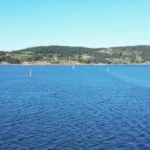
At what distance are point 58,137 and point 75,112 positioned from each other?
48.8 ft

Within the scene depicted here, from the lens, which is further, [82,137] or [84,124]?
[84,124]

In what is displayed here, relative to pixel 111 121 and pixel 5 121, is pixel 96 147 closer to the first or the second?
pixel 111 121

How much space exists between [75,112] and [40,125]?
33.5ft

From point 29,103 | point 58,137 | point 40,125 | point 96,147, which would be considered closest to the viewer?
point 96,147

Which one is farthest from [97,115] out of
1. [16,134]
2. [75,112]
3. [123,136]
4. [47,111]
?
[16,134]

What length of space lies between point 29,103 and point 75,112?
11.4 m

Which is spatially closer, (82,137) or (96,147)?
(96,147)

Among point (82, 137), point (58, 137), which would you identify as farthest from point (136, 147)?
point (58, 137)

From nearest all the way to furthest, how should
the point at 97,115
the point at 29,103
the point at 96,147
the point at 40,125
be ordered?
the point at 96,147
the point at 40,125
the point at 97,115
the point at 29,103

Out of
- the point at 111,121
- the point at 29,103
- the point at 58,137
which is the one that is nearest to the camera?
the point at 58,137

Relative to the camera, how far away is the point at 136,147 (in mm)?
32125

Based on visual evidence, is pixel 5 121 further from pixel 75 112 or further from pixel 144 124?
pixel 144 124

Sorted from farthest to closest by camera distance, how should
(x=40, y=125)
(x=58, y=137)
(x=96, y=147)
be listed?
(x=40, y=125) < (x=58, y=137) < (x=96, y=147)

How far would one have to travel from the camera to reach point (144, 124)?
4175cm
